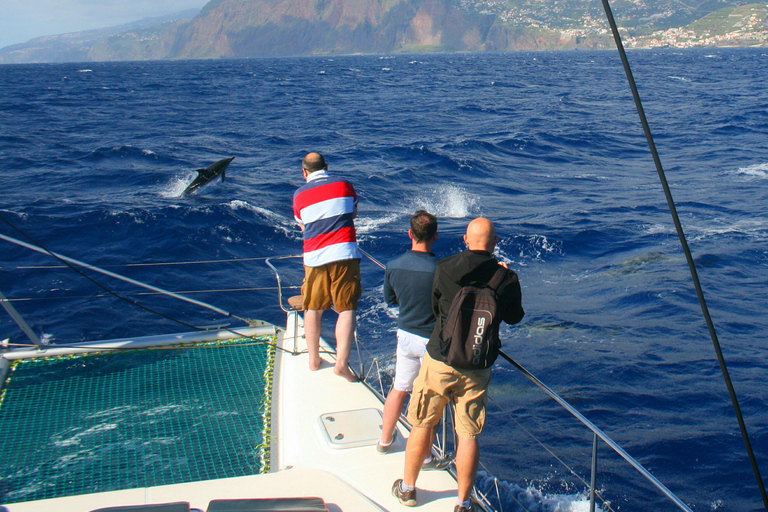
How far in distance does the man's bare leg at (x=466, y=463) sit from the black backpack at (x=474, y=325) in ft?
1.38

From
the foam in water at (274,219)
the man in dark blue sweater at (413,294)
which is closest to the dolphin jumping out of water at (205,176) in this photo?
the foam in water at (274,219)

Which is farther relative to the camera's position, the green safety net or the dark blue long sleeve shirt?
the green safety net

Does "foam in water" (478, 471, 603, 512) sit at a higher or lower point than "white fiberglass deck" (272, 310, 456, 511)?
lower

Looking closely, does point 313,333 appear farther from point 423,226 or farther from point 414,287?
point 423,226

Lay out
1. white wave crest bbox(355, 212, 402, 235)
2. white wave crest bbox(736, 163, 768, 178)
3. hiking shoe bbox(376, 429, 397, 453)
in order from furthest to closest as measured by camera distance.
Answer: white wave crest bbox(736, 163, 768, 178) → white wave crest bbox(355, 212, 402, 235) → hiking shoe bbox(376, 429, 397, 453)

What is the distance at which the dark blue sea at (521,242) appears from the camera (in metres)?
7.75

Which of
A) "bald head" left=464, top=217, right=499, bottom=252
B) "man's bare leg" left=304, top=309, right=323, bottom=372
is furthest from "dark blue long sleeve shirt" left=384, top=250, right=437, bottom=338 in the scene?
"man's bare leg" left=304, top=309, right=323, bottom=372

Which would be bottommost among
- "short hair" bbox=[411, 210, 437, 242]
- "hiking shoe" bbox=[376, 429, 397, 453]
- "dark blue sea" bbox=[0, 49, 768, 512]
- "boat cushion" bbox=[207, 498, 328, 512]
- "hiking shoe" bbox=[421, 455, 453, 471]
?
"dark blue sea" bbox=[0, 49, 768, 512]

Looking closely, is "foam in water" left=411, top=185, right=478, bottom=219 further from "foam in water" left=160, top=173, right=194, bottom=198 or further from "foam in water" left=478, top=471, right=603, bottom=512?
"foam in water" left=478, top=471, right=603, bottom=512

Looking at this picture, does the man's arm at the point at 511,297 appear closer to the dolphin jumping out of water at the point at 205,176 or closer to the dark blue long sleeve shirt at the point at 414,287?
the dark blue long sleeve shirt at the point at 414,287

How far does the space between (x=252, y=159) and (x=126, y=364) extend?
1779 centimetres

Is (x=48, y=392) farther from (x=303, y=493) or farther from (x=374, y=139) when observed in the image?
(x=374, y=139)

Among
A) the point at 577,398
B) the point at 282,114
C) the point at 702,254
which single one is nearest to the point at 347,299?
the point at 577,398

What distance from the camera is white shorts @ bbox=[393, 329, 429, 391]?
3.56 metres
